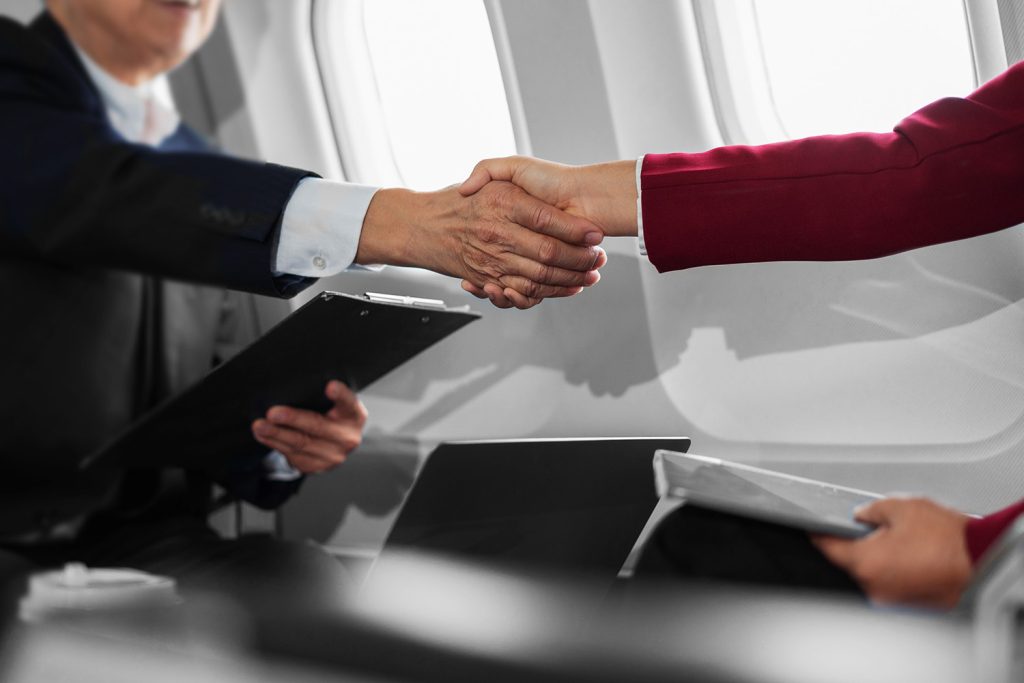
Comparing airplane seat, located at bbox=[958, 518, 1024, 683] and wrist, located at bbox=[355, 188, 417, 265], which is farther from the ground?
wrist, located at bbox=[355, 188, 417, 265]

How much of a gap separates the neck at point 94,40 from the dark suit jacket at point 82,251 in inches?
0.5

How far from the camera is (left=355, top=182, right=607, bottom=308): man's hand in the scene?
110cm

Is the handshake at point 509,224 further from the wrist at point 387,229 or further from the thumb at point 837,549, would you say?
the thumb at point 837,549

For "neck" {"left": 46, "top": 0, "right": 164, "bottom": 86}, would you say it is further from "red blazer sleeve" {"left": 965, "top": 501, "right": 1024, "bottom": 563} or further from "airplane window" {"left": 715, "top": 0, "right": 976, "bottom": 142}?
"red blazer sleeve" {"left": 965, "top": 501, "right": 1024, "bottom": 563}

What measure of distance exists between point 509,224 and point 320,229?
23 cm

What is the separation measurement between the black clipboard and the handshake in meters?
0.07

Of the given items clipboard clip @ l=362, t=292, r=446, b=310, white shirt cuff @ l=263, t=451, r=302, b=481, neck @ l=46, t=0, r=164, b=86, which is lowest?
white shirt cuff @ l=263, t=451, r=302, b=481

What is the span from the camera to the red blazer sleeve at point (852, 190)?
36.9 inches

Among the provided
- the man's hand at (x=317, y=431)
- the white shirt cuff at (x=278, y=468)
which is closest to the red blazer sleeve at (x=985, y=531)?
the man's hand at (x=317, y=431)

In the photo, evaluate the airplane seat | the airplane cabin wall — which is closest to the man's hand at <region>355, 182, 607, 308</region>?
the airplane cabin wall

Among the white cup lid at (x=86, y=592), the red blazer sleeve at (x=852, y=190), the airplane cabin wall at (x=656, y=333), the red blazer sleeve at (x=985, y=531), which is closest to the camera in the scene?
the red blazer sleeve at (x=985, y=531)

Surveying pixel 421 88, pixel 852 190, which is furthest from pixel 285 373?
A: pixel 852 190

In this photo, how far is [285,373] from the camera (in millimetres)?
1104

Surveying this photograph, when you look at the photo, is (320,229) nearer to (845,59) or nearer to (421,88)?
(421,88)
